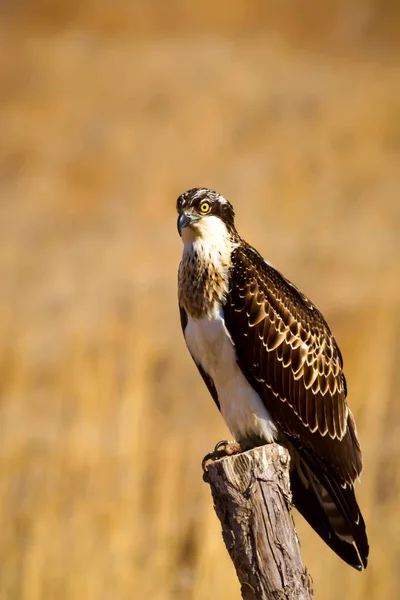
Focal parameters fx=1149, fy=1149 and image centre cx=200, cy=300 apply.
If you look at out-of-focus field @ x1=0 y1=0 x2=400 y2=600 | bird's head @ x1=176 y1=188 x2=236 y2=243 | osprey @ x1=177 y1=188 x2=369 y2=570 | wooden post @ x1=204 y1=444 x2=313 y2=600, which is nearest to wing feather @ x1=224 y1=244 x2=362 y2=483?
osprey @ x1=177 y1=188 x2=369 y2=570

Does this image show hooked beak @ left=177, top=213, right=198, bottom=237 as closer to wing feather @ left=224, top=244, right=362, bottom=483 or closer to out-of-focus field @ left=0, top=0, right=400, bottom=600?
wing feather @ left=224, top=244, right=362, bottom=483

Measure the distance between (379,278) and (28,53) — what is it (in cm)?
862

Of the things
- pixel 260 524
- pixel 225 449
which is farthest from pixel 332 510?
pixel 260 524

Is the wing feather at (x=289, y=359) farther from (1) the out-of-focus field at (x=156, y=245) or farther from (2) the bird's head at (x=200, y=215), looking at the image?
(1) the out-of-focus field at (x=156, y=245)

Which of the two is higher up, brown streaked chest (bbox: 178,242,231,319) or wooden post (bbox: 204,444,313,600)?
brown streaked chest (bbox: 178,242,231,319)

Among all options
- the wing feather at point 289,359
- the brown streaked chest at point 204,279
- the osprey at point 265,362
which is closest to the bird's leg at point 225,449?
the osprey at point 265,362

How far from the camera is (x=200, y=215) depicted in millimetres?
4746

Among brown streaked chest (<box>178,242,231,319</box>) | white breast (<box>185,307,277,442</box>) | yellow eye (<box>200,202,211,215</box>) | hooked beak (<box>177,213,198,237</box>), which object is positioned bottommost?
white breast (<box>185,307,277,442</box>)

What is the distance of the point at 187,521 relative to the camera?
6207 millimetres

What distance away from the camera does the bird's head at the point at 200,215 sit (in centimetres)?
472

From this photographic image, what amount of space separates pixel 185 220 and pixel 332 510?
132 centimetres

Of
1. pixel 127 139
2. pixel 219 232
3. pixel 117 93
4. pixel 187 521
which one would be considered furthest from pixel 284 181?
pixel 219 232

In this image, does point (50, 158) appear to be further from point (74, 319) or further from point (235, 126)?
point (74, 319)

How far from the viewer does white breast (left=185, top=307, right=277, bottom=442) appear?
15.3 feet
